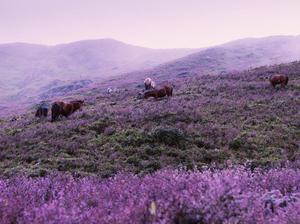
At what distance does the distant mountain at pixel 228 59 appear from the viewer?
295 feet

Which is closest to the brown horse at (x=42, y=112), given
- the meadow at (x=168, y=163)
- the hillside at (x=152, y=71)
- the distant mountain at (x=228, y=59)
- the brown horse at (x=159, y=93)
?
the meadow at (x=168, y=163)

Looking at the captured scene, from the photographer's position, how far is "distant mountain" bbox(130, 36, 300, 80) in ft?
295

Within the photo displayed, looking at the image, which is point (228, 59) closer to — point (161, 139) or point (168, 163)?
point (161, 139)

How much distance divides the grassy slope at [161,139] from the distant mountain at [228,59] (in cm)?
5773

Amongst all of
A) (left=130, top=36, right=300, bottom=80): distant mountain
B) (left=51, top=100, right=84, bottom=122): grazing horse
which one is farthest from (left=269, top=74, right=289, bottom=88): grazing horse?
(left=130, top=36, right=300, bottom=80): distant mountain

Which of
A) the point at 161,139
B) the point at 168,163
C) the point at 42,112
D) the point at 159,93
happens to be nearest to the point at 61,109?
→ the point at 42,112

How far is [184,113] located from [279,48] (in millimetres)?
141302

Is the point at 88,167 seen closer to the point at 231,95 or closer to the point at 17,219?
the point at 17,219

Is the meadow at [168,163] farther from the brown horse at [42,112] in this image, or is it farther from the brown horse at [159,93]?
the brown horse at [42,112]

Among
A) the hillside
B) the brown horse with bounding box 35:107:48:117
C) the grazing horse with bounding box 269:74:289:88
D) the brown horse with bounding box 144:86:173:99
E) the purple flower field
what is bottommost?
the hillside

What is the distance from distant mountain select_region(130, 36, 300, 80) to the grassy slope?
57.7 m

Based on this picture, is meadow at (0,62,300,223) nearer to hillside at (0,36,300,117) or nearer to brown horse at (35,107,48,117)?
brown horse at (35,107,48,117)

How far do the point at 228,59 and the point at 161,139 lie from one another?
109 metres

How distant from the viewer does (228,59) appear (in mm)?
120688
